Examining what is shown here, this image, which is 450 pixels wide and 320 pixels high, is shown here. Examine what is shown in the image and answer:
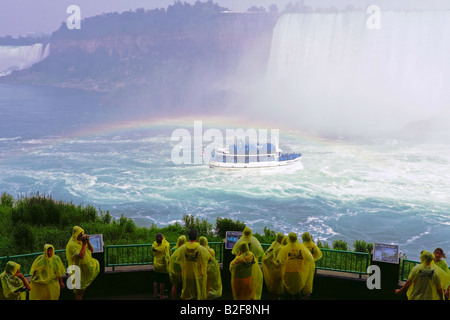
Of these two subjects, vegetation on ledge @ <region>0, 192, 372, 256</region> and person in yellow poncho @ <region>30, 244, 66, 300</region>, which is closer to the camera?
person in yellow poncho @ <region>30, 244, 66, 300</region>

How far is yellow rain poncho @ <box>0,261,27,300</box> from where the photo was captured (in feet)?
20.6

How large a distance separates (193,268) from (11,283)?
7.13 ft

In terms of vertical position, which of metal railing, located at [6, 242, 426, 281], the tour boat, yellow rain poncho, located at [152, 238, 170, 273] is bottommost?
metal railing, located at [6, 242, 426, 281]

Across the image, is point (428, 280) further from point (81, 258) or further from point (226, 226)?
point (226, 226)

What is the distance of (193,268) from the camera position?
6.88 m

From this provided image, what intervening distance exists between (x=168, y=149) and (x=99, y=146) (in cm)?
726

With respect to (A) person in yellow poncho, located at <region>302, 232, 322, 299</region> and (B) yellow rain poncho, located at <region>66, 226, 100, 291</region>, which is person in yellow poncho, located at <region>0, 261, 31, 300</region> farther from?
(A) person in yellow poncho, located at <region>302, 232, 322, 299</region>

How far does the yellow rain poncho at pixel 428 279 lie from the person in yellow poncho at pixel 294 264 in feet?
4.32

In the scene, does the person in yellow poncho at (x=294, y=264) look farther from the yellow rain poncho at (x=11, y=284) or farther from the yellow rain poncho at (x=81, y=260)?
the yellow rain poncho at (x=11, y=284)

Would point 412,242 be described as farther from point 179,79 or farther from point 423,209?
point 179,79

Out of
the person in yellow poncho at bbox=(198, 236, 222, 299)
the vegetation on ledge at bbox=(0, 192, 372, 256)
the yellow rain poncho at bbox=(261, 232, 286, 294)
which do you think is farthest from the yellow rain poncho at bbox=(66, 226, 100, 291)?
the vegetation on ledge at bbox=(0, 192, 372, 256)

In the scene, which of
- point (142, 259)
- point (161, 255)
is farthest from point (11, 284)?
point (142, 259)

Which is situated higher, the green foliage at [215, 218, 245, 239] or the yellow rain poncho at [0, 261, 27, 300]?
the yellow rain poncho at [0, 261, 27, 300]

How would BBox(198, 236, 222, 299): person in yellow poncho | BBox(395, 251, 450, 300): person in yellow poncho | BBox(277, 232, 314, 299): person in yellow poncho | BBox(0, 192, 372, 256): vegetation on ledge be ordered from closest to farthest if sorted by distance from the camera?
BBox(395, 251, 450, 300): person in yellow poncho < BBox(277, 232, 314, 299): person in yellow poncho < BBox(198, 236, 222, 299): person in yellow poncho < BBox(0, 192, 372, 256): vegetation on ledge
